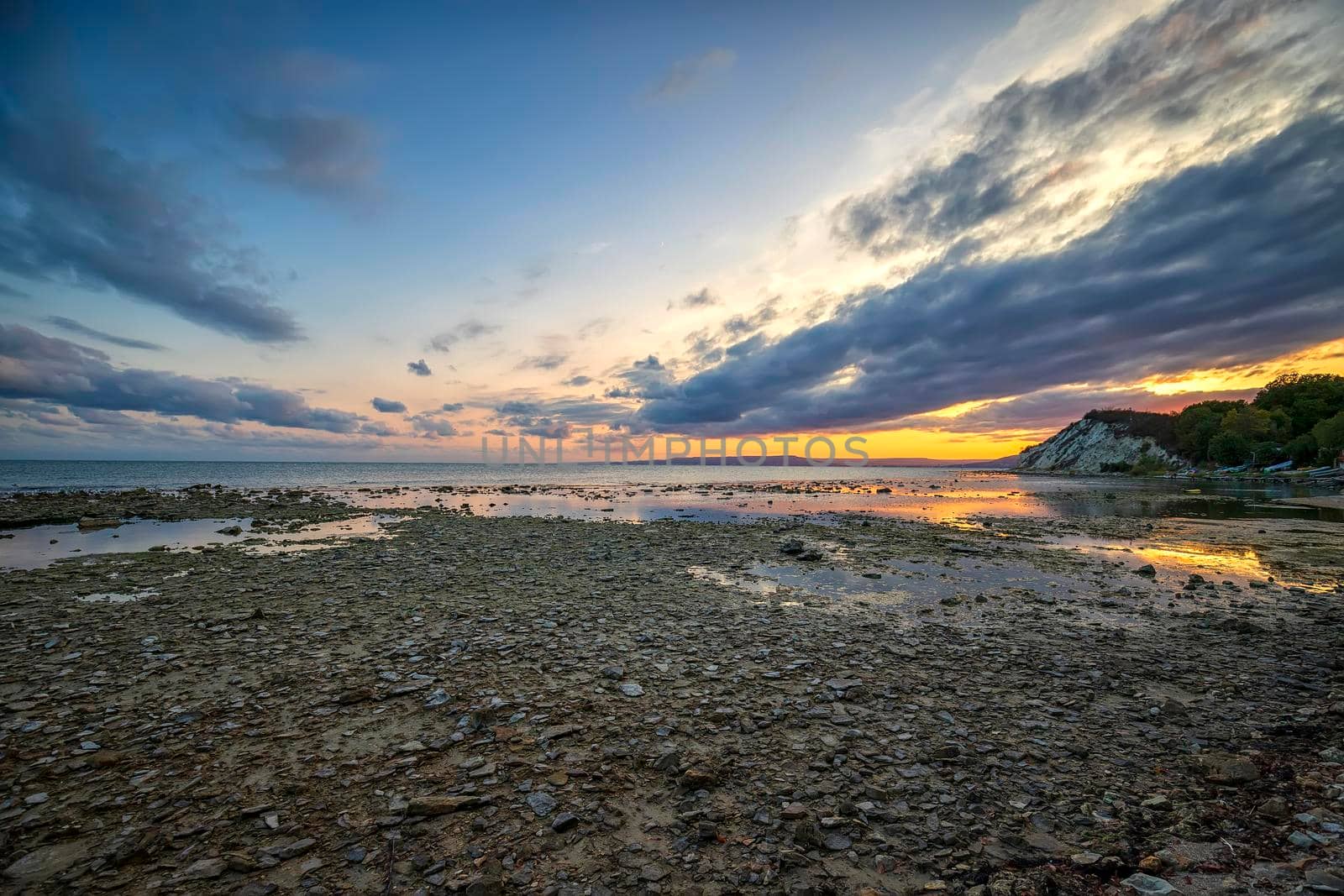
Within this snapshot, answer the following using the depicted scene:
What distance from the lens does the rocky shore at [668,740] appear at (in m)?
4.34

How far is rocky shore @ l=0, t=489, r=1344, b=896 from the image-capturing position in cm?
434

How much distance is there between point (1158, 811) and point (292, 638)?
12.9 metres

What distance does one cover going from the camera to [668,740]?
635 cm

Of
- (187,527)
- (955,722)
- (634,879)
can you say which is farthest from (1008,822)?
(187,527)

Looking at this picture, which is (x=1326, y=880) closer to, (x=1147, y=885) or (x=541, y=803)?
(x=1147, y=885)

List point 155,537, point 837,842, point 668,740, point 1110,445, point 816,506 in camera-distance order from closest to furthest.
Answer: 1. point 837,842
2. point 668,740
3. point 155,537
4. point 816,506
5. point 1110,445

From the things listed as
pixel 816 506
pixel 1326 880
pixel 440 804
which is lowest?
pixel 816 506

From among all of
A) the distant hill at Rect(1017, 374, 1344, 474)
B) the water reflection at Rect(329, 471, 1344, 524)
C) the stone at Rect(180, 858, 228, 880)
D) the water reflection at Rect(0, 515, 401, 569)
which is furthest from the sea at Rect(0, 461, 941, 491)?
the stone at Rect(180, 858, 228, 880)

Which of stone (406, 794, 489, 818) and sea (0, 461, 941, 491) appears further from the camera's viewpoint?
sea (0, 461, 941, 491)

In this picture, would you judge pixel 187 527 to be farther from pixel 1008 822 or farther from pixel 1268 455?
pixel 1268 455

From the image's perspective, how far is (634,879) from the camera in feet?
13.8

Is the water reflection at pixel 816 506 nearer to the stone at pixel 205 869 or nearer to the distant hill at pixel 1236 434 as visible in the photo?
the stone at pixel 205 869

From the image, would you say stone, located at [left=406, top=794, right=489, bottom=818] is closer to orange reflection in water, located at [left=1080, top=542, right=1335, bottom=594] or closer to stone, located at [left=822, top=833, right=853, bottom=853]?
stone, located at [left=822, top=833, right=853, bottom=853]

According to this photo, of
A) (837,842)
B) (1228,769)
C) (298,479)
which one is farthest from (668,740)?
(298,479)
